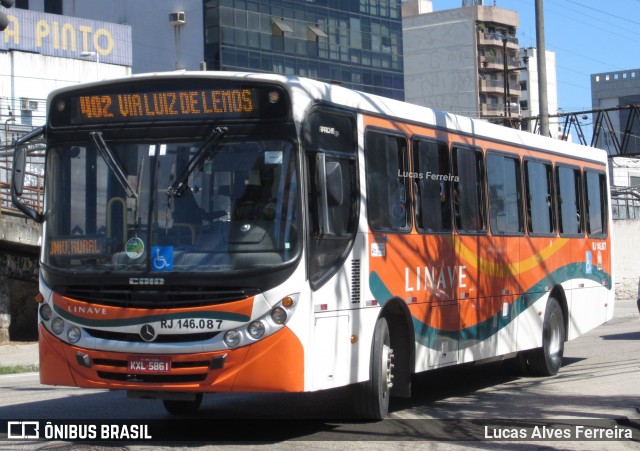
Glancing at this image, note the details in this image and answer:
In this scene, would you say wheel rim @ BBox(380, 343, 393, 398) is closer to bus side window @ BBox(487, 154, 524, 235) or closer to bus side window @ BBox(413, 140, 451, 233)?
bus side window @ BBox(413, 140, 451, 233)

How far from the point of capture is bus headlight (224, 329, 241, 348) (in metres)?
9.02

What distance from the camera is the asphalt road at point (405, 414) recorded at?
960 cm

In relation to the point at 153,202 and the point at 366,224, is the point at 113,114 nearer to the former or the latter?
the point at 153,202

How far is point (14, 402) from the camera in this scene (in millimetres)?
12695

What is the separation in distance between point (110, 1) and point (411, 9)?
43.9m

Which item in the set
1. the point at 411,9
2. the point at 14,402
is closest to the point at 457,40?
the point at 411,9

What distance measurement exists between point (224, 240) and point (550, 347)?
782 cm

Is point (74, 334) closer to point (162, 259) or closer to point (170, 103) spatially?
point (162, 259)

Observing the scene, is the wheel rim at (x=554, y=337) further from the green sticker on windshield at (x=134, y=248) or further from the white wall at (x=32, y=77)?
the white wall at (x=32, y=77)

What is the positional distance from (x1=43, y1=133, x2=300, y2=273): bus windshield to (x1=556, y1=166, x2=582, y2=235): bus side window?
25.8 ft

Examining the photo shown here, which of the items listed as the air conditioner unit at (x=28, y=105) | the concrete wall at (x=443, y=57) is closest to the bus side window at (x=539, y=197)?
the air conditioner unit at (x=28, y=105)

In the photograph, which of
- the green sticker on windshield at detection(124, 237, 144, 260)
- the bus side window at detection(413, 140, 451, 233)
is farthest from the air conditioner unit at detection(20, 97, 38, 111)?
the green sticker on windshield at detection(124, 237, 144, 260)

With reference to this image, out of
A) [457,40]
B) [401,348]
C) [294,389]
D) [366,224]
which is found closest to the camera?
[294,389]

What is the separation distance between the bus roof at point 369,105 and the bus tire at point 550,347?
7.83 ft
